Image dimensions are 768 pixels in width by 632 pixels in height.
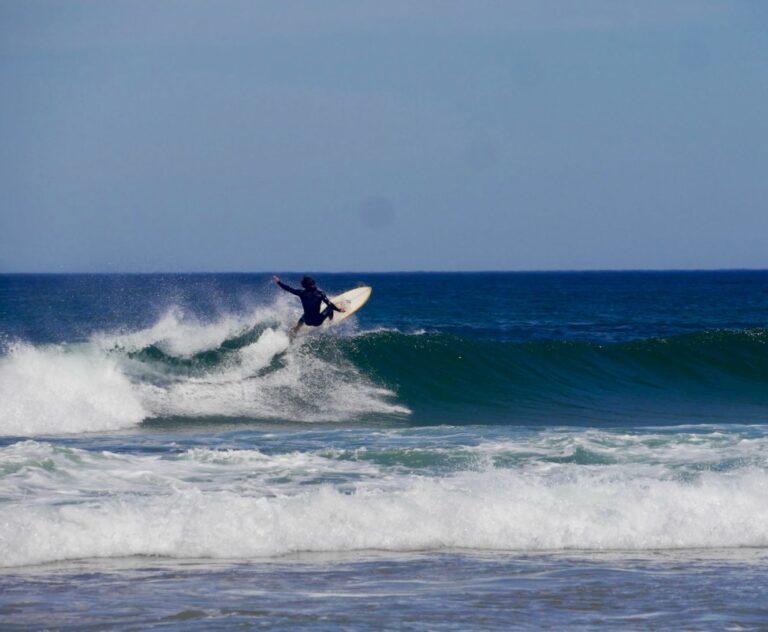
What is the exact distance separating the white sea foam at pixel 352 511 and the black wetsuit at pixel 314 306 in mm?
8112

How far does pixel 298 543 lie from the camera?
29.0ft

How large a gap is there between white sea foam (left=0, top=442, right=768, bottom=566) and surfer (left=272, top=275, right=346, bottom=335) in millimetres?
7862

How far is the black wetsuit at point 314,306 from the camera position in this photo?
742 inches

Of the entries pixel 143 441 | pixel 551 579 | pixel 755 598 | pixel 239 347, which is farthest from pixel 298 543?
pixel 239 347

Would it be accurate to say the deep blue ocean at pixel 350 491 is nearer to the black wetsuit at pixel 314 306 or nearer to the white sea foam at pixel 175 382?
the white sea foam at pixel 175 382

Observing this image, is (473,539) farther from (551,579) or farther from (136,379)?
(136,379)

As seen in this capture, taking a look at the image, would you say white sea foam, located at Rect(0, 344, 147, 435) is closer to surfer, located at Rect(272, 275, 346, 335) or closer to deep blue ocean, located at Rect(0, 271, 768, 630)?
deep blue ocean, located at Rect(0, 271, 768, 630)

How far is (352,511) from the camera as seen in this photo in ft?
30.3

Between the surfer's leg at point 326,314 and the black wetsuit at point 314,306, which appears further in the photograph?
the surfer's leg at point 326,314

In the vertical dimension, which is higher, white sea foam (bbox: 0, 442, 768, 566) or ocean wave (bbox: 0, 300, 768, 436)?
ocean wave (bbox: 0, 300, 768, 436)

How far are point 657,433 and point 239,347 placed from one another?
355 inches

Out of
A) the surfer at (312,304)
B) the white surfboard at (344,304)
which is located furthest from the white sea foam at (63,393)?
the white surfboard at (344,304)

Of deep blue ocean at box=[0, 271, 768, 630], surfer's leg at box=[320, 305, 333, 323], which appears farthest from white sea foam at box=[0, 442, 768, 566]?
surfer's leg at box=[320, 305, 333, 323]

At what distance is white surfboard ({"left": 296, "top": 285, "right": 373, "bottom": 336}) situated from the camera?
20.6 meters
